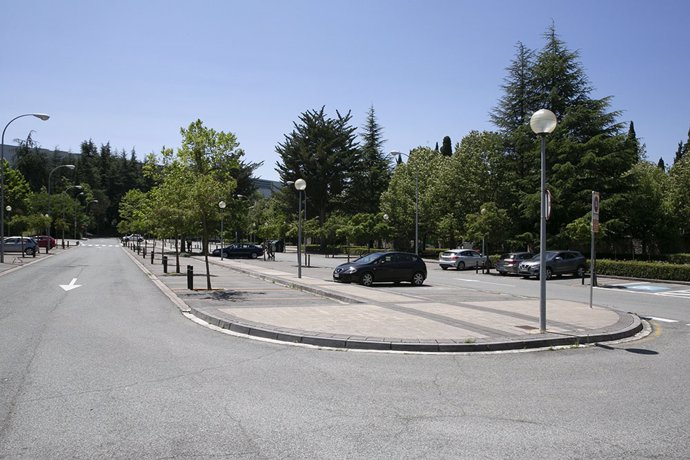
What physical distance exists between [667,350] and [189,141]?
27.7m

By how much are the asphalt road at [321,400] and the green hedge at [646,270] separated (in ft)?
60.3

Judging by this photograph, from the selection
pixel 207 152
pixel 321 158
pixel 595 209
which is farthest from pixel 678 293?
pixel 321 158

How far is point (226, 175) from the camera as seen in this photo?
1241 inches

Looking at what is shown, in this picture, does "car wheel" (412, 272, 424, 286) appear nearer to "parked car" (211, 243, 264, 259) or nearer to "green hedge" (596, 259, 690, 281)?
"green hedge" (596, 259, 690, 281)

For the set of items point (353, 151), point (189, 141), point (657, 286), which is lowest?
point (657, 286)

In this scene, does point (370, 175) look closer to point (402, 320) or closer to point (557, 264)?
point (557, 264)

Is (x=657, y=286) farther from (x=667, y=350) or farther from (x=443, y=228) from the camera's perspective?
(x=443, y=228)

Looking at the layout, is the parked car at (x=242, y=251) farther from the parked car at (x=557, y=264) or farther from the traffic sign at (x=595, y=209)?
the traffic sign at (x=595, y=209)

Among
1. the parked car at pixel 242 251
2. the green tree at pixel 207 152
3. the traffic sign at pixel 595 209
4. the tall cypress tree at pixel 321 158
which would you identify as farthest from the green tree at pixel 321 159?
the traffic sign at pixel 595 209

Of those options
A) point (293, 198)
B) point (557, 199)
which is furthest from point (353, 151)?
point (557, 199)

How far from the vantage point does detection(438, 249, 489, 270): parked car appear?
36.2 m

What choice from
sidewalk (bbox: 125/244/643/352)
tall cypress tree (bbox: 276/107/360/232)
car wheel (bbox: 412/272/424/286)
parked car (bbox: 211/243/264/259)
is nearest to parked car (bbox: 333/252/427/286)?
car wheel (bbox: 412/272/424/286)

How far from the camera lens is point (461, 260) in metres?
36.2

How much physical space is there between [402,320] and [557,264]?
2035 centimetres
